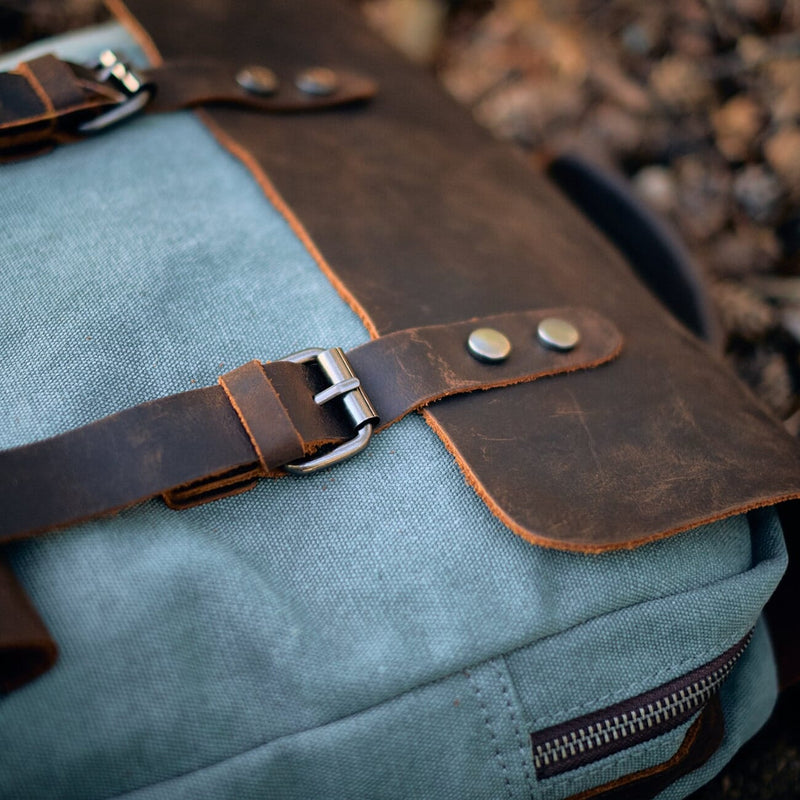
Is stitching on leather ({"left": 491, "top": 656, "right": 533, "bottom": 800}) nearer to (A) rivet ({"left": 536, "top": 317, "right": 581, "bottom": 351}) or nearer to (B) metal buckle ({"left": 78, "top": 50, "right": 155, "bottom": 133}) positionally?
(A) rivet ({"left": 536, "top": 317, "right": 581, "bottom": 351})

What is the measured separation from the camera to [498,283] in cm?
83

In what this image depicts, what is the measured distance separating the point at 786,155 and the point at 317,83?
1.10m

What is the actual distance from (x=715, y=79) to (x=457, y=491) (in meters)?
1.45

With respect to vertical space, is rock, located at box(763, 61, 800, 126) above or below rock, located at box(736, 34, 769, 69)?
below

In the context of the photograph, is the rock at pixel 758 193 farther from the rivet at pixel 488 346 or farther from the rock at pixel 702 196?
the rivet at pixel 488 346

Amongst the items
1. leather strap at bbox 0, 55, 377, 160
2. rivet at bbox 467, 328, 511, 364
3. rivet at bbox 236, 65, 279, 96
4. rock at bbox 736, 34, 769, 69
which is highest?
leather strap at bbox 0, 55, 377, 160

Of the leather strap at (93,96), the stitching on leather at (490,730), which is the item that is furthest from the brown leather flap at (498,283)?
the stitching on leather at (490,730)

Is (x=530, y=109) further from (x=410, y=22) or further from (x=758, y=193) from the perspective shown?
(x=758, y=193)

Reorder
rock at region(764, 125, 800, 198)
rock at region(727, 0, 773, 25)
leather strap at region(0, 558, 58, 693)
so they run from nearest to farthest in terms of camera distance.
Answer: leather strap at region(0, 558, 58, 693), rock at region(764, 125, 800, 198), rock at region(727, 0, 773, 25)

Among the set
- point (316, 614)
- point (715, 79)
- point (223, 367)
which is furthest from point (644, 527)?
point (715, 79)

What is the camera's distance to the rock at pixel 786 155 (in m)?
1.54

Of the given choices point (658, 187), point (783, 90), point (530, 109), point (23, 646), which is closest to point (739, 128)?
point (783, 90)

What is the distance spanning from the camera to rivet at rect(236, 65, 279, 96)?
0.96m

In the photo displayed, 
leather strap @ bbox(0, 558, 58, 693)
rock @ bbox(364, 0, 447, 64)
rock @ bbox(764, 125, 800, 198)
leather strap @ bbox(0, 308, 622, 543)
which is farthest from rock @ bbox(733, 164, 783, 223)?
leather strap @ bbox(0, 558, 58, 693)
